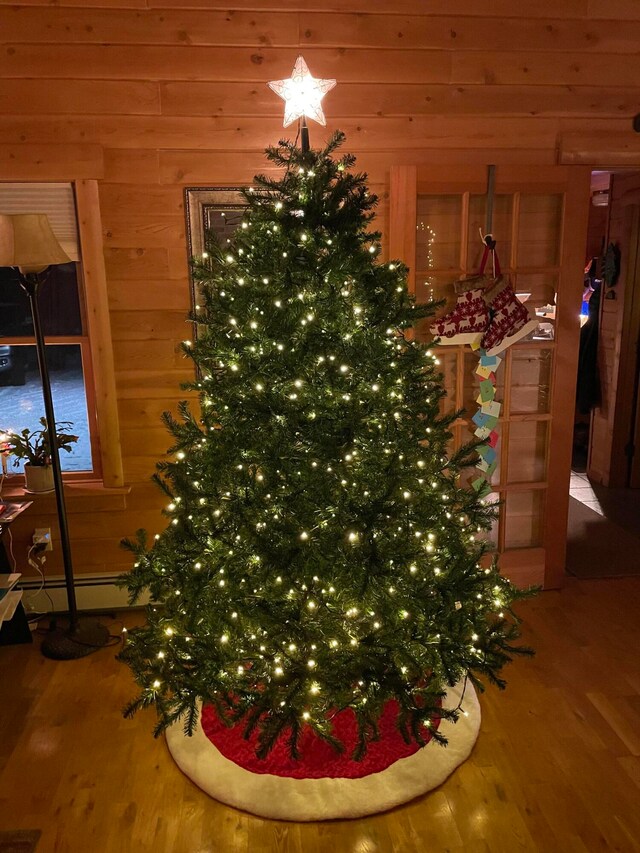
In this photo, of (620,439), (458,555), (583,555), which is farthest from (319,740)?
(620,439)

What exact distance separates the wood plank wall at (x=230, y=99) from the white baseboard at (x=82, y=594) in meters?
0.42

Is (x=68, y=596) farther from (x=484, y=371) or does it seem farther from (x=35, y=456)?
(x=484, y=371)

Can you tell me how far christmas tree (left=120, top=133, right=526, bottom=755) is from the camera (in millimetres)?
1981

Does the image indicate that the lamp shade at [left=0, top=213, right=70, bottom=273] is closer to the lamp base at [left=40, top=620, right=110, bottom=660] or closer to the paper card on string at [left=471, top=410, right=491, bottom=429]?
the lamp base at [left=40, top=620, right=110, bottom=660]

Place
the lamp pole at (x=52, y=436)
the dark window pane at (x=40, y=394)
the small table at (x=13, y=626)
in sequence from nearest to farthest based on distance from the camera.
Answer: the lamp pole at (x=52, y=436) < the small table at (x=13, y=626) < the dark window pane at (x=40, y=394)

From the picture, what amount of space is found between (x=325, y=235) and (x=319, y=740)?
1704 millimetres

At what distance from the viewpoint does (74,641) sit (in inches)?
116

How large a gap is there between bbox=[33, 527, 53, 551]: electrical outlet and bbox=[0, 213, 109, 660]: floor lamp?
0.35 feet

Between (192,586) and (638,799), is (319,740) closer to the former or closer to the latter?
(192,586)

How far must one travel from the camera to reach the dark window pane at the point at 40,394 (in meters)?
3.57

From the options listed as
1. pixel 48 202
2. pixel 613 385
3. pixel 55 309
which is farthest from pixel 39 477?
pixel 613 385

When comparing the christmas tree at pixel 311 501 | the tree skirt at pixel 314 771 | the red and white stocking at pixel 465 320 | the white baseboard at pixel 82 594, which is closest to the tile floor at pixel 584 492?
the red and white stocking at pixel 465 320

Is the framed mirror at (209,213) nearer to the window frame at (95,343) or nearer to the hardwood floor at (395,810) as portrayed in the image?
the window frame at (95,343)

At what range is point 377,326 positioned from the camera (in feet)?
6.71
